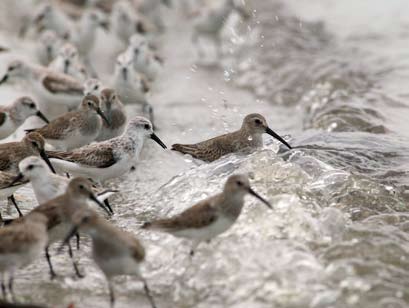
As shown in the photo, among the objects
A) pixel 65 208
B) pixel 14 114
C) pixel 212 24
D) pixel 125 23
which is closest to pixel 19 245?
pixel 65 208

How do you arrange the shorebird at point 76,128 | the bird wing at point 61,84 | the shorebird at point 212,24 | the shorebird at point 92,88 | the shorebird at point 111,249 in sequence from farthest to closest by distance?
the shorebird at point 212,24 < the bird wing at point 61,84 < the shorebird at point 92,88 < the shorebird at point 76,128 < the shorebird at point 111,249

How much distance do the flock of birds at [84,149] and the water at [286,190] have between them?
0.92 ft

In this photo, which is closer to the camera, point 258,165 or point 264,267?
point 264,267

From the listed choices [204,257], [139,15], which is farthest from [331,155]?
[139,15]

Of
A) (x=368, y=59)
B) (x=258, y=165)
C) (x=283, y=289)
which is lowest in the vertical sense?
(x=283, y=289)

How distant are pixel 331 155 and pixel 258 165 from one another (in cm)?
155

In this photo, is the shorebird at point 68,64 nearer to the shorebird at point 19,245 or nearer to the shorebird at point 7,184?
the shorebird at point 7,184

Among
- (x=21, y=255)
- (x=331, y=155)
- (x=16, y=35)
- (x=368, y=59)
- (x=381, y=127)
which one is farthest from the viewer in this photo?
(x=16, y=35)

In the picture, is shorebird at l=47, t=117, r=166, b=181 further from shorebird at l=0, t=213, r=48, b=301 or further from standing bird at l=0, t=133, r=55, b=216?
shorebird at l=0, t=213, r=48, b=301

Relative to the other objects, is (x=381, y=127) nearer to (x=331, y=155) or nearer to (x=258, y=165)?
(x=331, y=155)

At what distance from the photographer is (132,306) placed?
6.25 metres

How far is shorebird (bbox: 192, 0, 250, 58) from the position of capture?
17.1 metres

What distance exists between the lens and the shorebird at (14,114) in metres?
10.1

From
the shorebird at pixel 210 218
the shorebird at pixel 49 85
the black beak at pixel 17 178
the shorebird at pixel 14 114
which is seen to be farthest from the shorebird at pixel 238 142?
the shorebird at pixel 49 85
